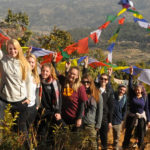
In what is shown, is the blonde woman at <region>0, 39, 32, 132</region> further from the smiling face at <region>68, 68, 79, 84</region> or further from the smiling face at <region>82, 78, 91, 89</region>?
the smiling face at <region>82, 78, 91, 89</region>

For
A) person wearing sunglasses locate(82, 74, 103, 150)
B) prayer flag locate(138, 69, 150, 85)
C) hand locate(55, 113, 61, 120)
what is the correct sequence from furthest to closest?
prayer flag locate(138, 69, 150, 85) → person wearing sunglasses locate(82, 74, 103, 150) → hand locate(55, 113, 61, 120)

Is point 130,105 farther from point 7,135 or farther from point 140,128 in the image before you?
point 7,135

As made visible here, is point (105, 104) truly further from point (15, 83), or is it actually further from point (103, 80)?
point (15, 83)

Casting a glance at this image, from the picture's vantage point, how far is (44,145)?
250 centimetres

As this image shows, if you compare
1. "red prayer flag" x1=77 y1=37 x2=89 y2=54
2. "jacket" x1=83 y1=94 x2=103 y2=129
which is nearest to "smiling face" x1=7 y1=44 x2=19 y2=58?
"jacket" x1=83 y1=94 x2=103 y2=129

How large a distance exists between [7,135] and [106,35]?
171888 millimetres

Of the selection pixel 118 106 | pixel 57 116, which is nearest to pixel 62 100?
pixel 57 116

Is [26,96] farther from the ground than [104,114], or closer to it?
farther from the ground

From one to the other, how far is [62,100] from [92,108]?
526 mm

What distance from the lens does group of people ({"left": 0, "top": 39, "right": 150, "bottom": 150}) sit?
8.34ft

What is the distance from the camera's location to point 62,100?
3131 millimetres

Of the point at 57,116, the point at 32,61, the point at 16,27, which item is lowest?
the point at 57,116

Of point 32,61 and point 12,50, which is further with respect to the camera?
point 32,61

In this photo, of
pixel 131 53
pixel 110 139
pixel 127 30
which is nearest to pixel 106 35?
pixel 127 30
